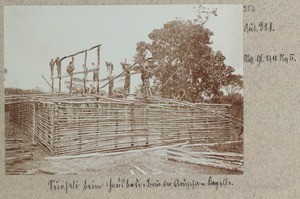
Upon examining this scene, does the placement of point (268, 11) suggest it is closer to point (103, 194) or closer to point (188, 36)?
point (188, 36)

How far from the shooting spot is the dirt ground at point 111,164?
1530mm

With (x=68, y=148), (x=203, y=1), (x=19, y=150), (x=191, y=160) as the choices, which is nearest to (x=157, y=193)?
(x=191, y=160)

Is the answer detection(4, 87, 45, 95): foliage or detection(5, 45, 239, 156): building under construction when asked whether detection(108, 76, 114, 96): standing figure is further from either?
detection(4, 87, 45, 95): foliage

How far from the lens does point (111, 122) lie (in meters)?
1.57

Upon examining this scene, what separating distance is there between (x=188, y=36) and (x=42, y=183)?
0.56m

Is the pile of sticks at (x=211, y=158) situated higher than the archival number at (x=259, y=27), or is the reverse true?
the archival number at (x=259, y=27)

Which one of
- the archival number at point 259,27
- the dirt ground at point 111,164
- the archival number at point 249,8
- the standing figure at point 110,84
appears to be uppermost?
the archival number at point 249,8

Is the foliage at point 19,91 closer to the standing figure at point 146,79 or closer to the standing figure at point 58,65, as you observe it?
the standing figure at point 58,65

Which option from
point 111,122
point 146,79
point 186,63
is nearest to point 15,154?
point 111,122
